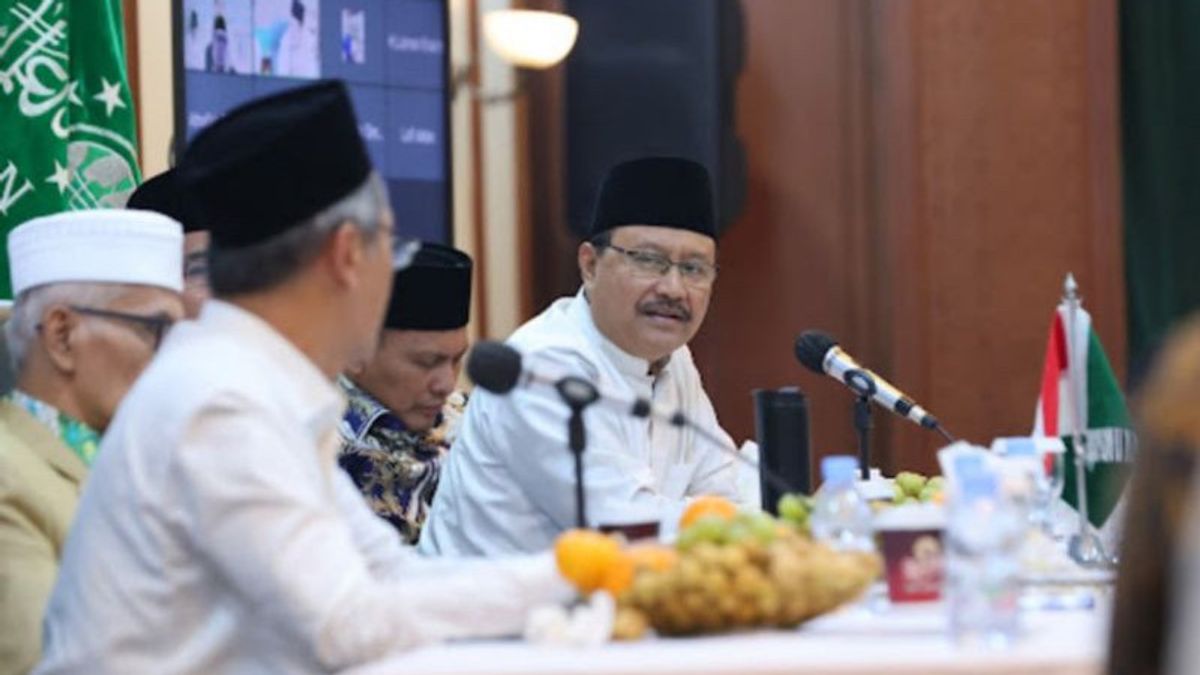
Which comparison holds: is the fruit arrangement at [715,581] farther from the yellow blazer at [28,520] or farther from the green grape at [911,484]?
the green grape at [911,484]

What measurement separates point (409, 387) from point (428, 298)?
0.18 m

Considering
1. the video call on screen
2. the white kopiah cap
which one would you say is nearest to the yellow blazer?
the white kopiah cap

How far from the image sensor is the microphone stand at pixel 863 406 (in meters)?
3.98

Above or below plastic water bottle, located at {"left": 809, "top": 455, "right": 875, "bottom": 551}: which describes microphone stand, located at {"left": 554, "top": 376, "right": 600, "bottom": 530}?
above

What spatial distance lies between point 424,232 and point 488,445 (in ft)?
10.0

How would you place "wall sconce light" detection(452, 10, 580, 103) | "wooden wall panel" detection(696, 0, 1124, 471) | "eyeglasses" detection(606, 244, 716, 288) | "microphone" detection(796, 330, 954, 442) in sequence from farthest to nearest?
"wall sconce light" detection(452, 10, 580, 103) → "wooden wall panel" detection(696, 0, 1124, 471) → "eyeglasses" detection(606, 244, 716, 288) → "microphone" detection(796, 330, 954, 442)

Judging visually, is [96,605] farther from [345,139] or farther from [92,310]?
[92,310]

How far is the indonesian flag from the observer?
399 centimetres

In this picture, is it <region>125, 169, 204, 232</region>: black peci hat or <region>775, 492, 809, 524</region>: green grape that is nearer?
<region>775, 492, 809, 524</region>: green grape

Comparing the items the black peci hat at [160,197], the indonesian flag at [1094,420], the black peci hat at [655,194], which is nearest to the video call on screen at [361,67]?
the black peci hat at [160,197]

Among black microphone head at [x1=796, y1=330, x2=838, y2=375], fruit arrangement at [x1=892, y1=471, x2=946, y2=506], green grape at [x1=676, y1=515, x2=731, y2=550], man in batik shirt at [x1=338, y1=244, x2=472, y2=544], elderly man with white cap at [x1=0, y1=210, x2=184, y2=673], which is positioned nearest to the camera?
green grape at [x1=676, y1=515, x2=731, y2=550]

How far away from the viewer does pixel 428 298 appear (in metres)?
4.38

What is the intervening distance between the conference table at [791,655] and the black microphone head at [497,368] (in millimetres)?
438

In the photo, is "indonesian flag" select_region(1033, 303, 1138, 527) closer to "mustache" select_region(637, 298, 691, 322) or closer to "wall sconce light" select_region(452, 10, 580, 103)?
"mustache" select_region(637, 298, 691, 322)
